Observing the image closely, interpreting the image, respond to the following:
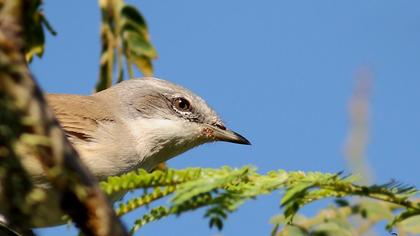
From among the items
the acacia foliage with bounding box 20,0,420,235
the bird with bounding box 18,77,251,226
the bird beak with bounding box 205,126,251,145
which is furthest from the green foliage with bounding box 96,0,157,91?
the bird beak with bounding box 205,126,251,145

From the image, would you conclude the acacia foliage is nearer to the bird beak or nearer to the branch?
the branch

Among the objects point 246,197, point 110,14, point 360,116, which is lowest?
point 246,197

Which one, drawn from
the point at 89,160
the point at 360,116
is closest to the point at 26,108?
the point at 360,116

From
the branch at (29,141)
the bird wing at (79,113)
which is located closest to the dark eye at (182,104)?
the bird wing at (79,113)

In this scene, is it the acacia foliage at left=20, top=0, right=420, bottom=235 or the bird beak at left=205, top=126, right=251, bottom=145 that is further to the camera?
the bird beak at left=205, top=126, right=251, bottom=145

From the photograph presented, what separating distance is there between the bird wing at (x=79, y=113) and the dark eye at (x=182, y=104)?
25.2 inches

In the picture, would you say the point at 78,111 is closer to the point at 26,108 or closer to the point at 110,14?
the point at 110,14

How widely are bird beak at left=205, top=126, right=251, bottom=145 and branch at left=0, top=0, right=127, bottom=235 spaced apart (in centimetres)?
442

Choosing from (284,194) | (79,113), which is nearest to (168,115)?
(79,113)

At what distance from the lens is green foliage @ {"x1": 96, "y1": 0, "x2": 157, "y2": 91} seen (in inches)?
103

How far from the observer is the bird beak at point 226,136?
533cm

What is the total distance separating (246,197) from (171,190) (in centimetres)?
25

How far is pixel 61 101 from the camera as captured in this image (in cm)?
468

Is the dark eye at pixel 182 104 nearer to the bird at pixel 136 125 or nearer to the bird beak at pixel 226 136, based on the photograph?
the bird at pixel 136 125
